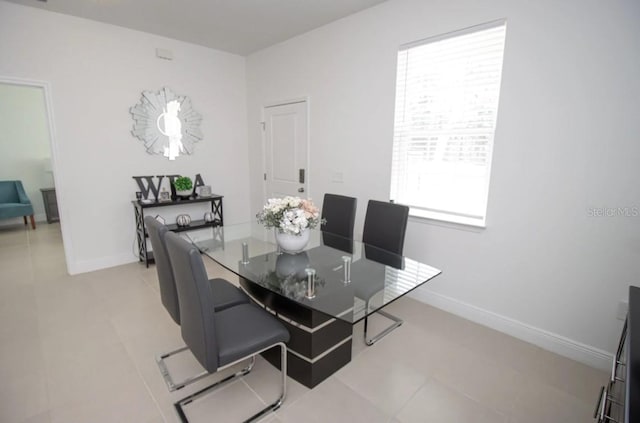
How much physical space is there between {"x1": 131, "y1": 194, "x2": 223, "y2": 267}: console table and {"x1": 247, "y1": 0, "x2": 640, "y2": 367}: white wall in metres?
2.45

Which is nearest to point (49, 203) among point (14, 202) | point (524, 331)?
point (14, 202)

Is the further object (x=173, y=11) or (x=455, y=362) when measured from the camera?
(x=173, y=11)

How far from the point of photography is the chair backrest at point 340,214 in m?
2.88

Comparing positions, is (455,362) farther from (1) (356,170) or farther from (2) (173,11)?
(2) (173,11)

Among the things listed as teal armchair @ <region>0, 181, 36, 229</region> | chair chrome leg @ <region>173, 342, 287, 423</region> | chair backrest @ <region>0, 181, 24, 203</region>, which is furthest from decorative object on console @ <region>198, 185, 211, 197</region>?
chair backrest @ <region>0, 181, 24, 203</region>

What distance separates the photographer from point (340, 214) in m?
2.97

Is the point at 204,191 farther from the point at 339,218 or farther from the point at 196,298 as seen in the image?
the point at 196,298

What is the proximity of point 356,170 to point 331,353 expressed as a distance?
1934mm

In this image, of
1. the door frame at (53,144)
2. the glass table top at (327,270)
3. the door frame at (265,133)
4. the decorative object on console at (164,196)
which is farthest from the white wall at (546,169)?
the door frame at (53,144)

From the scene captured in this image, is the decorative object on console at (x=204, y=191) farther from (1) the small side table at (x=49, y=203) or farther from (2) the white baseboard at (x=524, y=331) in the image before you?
(1) the small side table at (x=49, y=203)

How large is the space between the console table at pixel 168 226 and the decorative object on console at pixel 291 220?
2054 millimetres

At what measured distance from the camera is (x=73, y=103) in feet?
10.9

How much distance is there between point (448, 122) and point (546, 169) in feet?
2.70

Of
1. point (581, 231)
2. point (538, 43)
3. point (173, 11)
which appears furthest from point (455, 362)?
point (173, 11)
